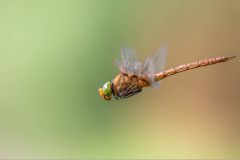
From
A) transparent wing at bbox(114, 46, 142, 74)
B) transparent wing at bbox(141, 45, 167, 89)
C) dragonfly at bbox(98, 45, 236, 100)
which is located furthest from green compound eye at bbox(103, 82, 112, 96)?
transparent wing at bbox(141, 45, 167, 89)

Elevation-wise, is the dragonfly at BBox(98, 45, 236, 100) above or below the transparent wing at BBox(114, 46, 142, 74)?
below

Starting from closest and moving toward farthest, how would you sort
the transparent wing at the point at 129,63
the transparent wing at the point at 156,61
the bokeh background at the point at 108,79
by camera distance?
1. the transparent wing at the point at 156,61
2. the transparent wing at the point at 129,63
3. the bokeh background at the point at 108,79

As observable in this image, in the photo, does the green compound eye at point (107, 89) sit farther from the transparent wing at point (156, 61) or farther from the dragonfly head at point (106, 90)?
the transparent wing at point (156, 61)

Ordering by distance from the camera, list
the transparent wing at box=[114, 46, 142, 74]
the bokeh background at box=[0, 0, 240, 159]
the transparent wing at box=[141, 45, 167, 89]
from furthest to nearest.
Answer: the bokeh background at box=[0, 0, 240, 159] → the transparent wing at box=[114, 46, 142, 74] → the transparent wing at box=[141, 45, 167, 89]

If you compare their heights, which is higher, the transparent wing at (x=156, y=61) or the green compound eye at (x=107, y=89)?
the transparent wing at (x=156, y=61)

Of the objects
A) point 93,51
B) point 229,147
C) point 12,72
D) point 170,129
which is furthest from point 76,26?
point 229,147

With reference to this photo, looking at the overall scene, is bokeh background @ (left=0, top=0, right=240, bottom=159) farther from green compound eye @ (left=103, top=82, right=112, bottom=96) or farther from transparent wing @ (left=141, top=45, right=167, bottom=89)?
transparent wing @ (left=141, top=45, right=167, bottom=89)

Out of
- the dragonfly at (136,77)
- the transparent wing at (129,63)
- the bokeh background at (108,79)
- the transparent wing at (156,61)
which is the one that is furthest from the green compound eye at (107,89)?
the bokeh background at (108,79)
